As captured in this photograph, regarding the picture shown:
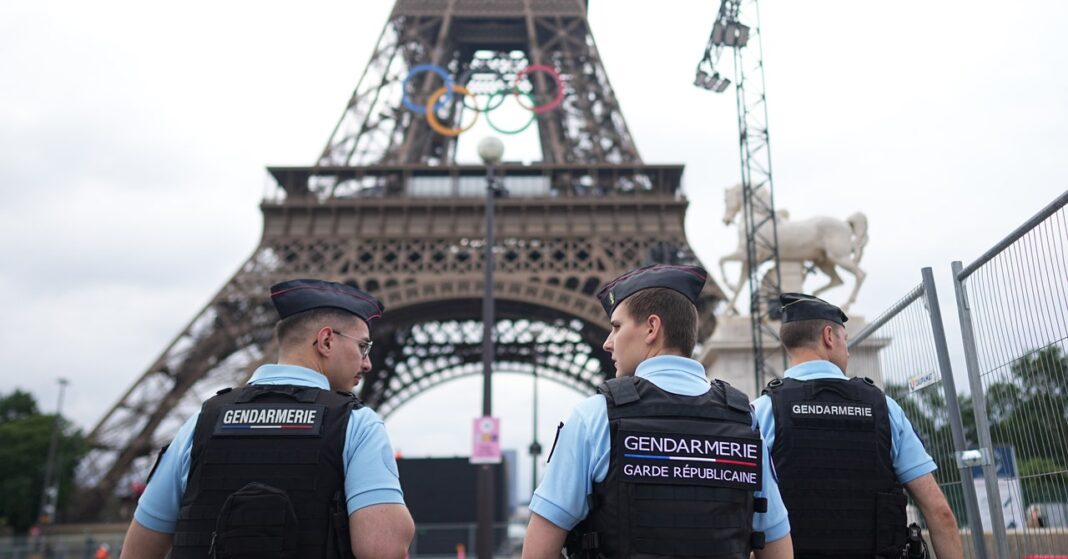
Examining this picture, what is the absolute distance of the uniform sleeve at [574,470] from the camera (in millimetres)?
2619

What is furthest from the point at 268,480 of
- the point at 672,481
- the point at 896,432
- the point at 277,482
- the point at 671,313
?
the point at 896,432

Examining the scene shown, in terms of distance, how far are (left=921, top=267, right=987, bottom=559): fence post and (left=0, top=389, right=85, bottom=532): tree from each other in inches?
1743

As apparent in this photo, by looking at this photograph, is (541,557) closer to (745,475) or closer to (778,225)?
(745,475)

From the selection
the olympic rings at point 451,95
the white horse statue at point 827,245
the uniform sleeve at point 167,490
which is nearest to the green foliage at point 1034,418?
the uniform sleeve at point 167,490

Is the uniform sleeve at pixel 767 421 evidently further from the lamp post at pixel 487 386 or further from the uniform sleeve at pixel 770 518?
the lamp post at pixel 487 386

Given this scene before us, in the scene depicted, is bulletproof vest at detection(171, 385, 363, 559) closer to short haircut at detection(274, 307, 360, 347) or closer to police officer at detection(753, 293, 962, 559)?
short haircut at detection(274, 307, 360, 347)

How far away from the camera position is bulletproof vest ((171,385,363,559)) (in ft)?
8.89

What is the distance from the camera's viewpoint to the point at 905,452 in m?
3.71

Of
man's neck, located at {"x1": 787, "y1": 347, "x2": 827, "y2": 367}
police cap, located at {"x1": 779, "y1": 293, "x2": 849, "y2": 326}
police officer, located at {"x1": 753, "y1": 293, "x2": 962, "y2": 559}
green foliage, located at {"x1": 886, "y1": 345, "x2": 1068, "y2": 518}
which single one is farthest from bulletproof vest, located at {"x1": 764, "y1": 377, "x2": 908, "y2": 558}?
green foliage, located at {"x1": 886, "y1": 345, "x2": 1068, "y2": 518}

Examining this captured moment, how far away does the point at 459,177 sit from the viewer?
3309cm

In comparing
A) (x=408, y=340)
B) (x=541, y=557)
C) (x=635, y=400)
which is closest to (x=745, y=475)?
(x=635, y=400)

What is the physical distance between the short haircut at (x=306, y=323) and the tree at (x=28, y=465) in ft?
144

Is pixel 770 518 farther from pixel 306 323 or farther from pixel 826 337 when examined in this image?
pixel 306 323

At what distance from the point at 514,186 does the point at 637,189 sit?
4811 mm
